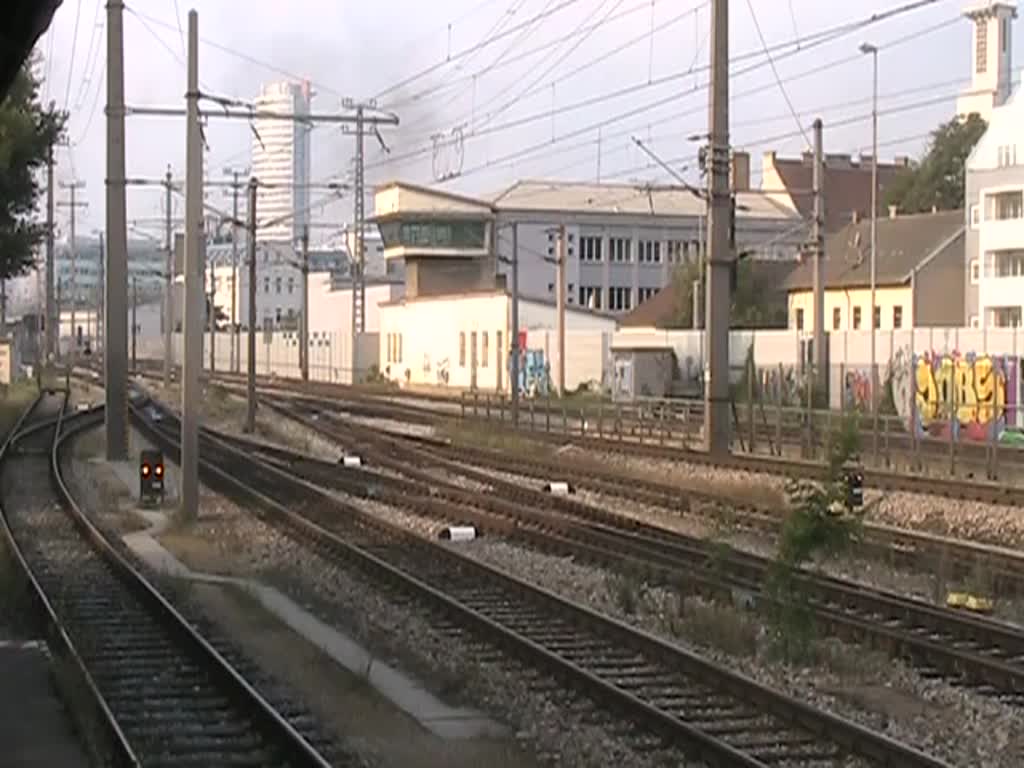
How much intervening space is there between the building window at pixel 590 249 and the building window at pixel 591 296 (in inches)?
77.1

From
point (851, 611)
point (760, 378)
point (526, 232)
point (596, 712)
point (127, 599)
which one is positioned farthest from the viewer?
point (526, 232)

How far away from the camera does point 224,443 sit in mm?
43344

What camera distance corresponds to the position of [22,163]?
1526 inches

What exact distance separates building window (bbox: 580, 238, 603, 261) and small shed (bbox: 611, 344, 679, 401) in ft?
148

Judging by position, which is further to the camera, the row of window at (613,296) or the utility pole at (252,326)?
the row of window at (613,296)

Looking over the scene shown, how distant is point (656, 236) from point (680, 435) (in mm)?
67920

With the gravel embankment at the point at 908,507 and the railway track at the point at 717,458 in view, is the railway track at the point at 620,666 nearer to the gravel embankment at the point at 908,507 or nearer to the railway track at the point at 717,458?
the railway track at the point at 717,458

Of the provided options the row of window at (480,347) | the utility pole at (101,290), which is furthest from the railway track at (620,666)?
the row of window at (480,347)

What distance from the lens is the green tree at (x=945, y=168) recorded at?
113 metres

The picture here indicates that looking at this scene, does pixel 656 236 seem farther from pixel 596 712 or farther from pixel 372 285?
pixel 596 712

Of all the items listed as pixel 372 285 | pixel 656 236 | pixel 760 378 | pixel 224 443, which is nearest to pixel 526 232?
pixel 656 236

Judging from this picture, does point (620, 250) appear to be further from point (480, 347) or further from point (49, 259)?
point (49, 259)

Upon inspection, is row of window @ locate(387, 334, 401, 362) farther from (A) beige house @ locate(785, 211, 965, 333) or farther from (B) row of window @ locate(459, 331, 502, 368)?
(A) beige house @ locate(785, 211, 965, 333)

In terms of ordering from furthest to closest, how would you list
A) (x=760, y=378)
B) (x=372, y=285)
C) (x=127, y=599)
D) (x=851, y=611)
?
(x=372, y=285) → (x=760, y=378) → (x=127, y=599) → (x=851, y=611)
